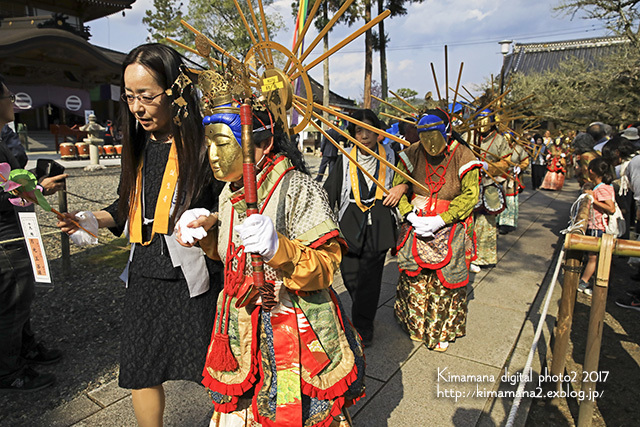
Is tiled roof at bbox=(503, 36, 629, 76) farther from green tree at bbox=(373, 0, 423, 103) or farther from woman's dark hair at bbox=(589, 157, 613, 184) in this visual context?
woman's dark hair at bbox=(589, 157, 613, 184)

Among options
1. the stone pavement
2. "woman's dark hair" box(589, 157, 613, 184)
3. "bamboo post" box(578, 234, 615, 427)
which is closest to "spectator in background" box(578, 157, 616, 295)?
"woman's dark hair" box(589, 157, 613, 184)

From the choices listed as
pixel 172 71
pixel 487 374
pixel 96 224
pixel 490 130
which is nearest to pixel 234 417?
pixel 96 224

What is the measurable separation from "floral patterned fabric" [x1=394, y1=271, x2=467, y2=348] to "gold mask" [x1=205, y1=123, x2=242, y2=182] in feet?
→ 8.23

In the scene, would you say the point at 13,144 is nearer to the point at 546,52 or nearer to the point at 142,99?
the point at 142,99

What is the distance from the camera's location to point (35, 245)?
6.18ft

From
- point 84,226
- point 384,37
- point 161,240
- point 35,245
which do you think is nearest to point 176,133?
point 161,240

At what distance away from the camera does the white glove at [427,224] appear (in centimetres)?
338

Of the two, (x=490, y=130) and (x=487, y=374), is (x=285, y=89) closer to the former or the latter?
(x=487, y=374)

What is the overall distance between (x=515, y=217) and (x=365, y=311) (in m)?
5.07

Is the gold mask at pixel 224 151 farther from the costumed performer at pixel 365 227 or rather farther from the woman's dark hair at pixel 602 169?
the woman's dark hair at pixel 602 169

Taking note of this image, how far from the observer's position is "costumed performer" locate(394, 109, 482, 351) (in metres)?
3.40

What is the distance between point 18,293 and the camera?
9.01 ft

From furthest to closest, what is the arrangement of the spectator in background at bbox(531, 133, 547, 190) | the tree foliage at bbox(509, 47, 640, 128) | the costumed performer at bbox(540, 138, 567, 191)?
the spectator in background at bbox(531, 133, 547, 190), the costumed performer at bbox(540, 138, 567, 191), the tree foliage at bbox(509, 47, 640, 128)

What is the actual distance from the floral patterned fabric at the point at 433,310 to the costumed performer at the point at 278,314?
2.00 meters
